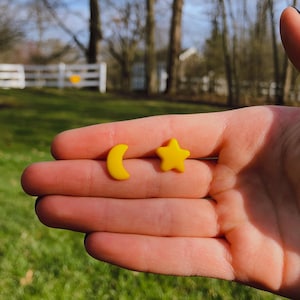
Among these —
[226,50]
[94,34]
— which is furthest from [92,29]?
[226,50]

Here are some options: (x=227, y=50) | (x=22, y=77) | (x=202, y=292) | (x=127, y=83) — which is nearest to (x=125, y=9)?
(x=127, y=83)

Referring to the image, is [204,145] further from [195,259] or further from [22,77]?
[22,77]

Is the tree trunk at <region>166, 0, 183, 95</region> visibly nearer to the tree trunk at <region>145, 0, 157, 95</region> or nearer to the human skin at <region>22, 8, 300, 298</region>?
the tree trunk at <region>145, 0, 157, 95</region>

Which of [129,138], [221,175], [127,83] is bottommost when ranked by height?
[127,83]

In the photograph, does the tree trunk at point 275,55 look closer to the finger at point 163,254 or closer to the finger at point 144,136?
the finger at point 144,136

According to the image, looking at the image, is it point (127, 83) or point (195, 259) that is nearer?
point (195, 259)

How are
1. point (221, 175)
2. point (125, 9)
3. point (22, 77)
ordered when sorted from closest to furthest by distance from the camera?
1. point (221, 175)
2. point (22, 77)
3. point (125, 9)

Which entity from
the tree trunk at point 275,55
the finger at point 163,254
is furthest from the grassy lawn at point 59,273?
the tree trunk at point 275,55

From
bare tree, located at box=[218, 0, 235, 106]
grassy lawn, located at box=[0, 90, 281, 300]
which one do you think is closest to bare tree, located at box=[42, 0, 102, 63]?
bare tree, located at box=[218, 0, 235, 106]
